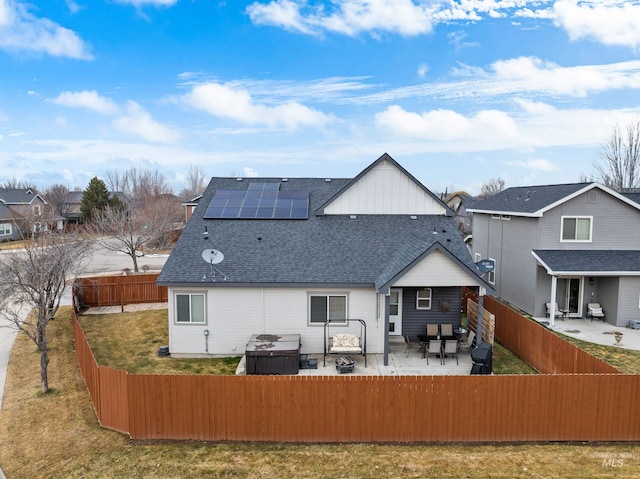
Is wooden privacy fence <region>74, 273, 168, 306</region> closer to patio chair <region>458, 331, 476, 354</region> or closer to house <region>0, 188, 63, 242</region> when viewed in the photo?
patio chair <region>458, 331, 476, 354</region>

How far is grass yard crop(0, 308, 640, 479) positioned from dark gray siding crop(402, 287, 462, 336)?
759 centimetres

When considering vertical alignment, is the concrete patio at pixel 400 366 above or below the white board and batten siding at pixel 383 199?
below

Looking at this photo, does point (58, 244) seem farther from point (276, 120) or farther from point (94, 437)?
point (276, 120)

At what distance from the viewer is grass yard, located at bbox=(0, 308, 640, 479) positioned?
8945mm

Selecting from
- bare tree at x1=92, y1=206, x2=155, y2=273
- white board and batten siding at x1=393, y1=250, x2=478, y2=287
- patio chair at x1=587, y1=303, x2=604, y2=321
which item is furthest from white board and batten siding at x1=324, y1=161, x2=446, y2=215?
bare tree at x1=92, y1=206, x2=155, y2=273

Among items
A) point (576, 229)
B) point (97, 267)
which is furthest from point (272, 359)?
point (97, 267)

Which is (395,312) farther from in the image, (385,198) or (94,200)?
(94,200)

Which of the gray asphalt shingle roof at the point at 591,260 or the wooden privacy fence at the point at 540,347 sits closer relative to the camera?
the wooden privacy fence at the point at 540,347

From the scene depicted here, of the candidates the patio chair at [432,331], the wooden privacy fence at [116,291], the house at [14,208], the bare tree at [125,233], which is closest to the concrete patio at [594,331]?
the patio chair at [432,331]

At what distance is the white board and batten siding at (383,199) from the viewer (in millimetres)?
19156

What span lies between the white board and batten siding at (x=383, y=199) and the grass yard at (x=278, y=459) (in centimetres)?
1103

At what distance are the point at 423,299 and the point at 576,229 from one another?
33.7 ft

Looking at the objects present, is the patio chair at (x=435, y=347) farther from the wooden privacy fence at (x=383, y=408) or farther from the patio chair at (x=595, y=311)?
the patio chair at (x=595, y=311)

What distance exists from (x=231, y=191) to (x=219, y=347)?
827 cm
